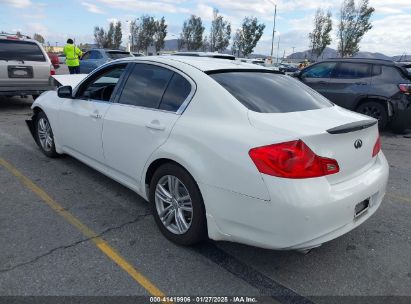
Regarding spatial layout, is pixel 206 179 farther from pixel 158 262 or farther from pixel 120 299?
pixel 120 299

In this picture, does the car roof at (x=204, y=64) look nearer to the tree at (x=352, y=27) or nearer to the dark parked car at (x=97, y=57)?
the dark parked car at (x=97, y=57)

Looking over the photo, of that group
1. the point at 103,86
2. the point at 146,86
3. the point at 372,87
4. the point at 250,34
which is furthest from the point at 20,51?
the point at 250,34

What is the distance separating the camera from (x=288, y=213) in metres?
2.52

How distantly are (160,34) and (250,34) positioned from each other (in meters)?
17.2

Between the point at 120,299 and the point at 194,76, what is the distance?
186cm

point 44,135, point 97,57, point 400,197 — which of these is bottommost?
point 400,197

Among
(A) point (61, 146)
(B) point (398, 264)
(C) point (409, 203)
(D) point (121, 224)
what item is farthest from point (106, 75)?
(C) point (409, 203)

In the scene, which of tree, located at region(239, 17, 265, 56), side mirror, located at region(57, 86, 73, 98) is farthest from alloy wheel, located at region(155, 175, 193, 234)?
tree, located at region(239, 17, 265, 56)

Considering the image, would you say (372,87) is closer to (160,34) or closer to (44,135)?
(44,135)

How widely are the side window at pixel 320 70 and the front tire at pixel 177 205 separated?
7253mm

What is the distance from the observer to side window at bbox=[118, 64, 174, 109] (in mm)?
3578

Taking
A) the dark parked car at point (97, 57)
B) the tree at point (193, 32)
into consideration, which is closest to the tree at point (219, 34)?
the tree at point (193, 32)

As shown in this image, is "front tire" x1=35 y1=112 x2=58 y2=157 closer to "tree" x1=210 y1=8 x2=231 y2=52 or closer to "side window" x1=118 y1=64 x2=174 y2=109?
"side window" x1=118 y1=64 x2=174 y2=109

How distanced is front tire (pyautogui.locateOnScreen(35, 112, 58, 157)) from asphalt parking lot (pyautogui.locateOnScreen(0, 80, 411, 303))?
119 centimetres
